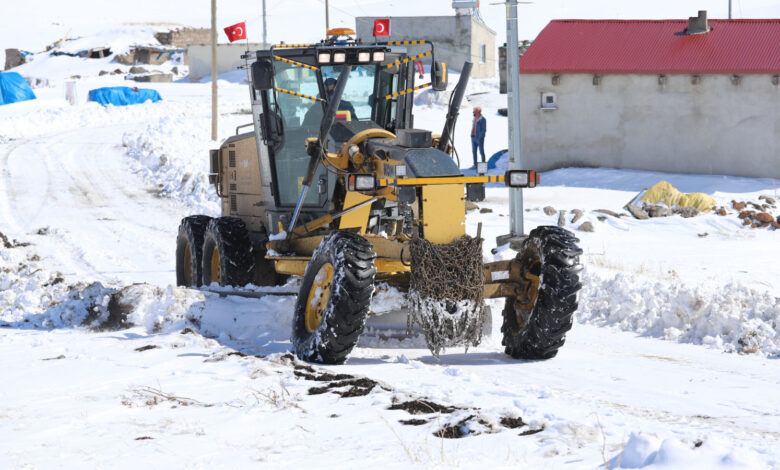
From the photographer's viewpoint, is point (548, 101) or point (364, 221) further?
point (548, 101)

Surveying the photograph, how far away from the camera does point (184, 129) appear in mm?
32844

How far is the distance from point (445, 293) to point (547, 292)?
92 cm

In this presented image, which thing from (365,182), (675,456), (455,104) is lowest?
(675,456)

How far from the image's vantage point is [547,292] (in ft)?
26.7

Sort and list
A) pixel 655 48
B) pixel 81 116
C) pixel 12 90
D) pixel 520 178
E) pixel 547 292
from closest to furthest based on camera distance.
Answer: pixel 547 292 < pixel 520 178 < pixel 655 48 < pixel 81 116 < pixel 12 90

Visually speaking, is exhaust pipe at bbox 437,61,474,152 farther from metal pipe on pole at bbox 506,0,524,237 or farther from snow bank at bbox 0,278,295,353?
metal pipe on pole at bbox 506,0,524,237

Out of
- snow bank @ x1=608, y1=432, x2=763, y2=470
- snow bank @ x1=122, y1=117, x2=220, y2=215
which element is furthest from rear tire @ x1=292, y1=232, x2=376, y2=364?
snow bank @ x1=122, y1=117, x2=220, y2=215

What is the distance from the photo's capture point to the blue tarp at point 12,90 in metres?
48.7

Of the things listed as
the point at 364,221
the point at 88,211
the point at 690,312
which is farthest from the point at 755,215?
the point at 88,211

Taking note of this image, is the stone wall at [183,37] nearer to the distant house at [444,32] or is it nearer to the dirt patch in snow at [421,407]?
the distant house at [444,32]

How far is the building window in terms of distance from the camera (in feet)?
95.6

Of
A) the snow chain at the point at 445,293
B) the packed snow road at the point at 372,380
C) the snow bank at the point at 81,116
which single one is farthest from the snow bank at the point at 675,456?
the snow bank at the point at 81,116

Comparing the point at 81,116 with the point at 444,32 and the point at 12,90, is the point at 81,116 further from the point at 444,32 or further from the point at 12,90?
the point at 444,32

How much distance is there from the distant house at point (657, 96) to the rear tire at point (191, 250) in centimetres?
1830
